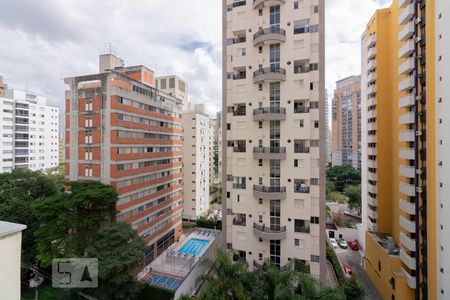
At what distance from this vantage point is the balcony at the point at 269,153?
55.9 feet

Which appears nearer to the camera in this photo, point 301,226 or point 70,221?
point 70,221

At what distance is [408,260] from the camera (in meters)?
15.0

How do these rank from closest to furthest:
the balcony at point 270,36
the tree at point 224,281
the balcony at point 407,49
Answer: the tree at point 224,281
the balcony at point 407,49
the balcony at point 270,36

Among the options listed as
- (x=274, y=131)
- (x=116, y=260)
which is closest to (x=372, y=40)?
(x=274, y=131)

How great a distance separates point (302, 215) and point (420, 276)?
8.32 meters

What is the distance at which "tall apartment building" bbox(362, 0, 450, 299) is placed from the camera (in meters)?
12.5

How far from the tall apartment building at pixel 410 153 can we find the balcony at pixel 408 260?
67 millimetres

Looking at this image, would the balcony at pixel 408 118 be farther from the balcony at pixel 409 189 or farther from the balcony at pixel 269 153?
the balcony at pixel 269 153

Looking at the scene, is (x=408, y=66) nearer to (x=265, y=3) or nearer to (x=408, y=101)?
(x=408, y=101)

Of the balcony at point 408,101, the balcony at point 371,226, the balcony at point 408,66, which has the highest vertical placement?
the balcony at point 408,66

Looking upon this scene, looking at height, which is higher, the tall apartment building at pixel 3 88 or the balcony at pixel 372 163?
the tall apartment building at pixel 3 88

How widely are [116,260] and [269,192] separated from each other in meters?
12.2

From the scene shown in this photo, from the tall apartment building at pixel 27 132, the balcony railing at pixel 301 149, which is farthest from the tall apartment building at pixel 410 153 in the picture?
the tall apartment building at pixel 27 132

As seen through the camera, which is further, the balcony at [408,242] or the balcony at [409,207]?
the balcony at [409,207]
